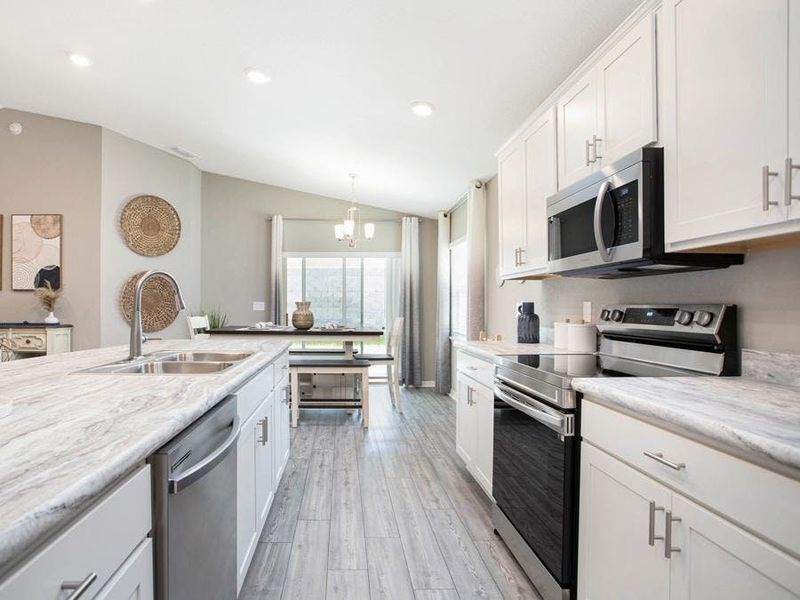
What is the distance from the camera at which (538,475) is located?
168cm

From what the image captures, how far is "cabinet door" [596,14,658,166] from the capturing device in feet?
5.06

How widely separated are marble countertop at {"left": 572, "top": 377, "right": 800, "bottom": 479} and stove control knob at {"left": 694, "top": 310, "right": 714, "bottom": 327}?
21 centimetres

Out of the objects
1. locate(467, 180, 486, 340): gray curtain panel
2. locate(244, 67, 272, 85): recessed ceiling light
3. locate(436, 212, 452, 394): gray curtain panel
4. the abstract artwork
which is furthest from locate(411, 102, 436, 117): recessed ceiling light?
the abstract artwork

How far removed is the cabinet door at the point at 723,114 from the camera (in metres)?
1.10

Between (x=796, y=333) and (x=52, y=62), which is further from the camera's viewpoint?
(x=52, y=62)

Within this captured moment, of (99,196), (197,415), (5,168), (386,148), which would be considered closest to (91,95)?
(99,196)

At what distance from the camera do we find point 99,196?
4773mm

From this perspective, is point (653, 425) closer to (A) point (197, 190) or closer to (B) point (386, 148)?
(B) point (386, 148)

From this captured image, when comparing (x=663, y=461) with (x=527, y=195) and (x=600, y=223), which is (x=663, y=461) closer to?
(x=600, y=223)

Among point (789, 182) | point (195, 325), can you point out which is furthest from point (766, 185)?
point (195, 325)

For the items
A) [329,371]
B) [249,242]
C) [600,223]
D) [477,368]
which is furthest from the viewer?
[249,242]

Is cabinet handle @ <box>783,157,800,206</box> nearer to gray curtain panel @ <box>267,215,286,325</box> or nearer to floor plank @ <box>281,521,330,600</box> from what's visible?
floor plank @ <box>281,521,330,600</box>

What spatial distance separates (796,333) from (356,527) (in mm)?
2031

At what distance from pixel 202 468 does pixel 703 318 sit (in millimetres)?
1692
